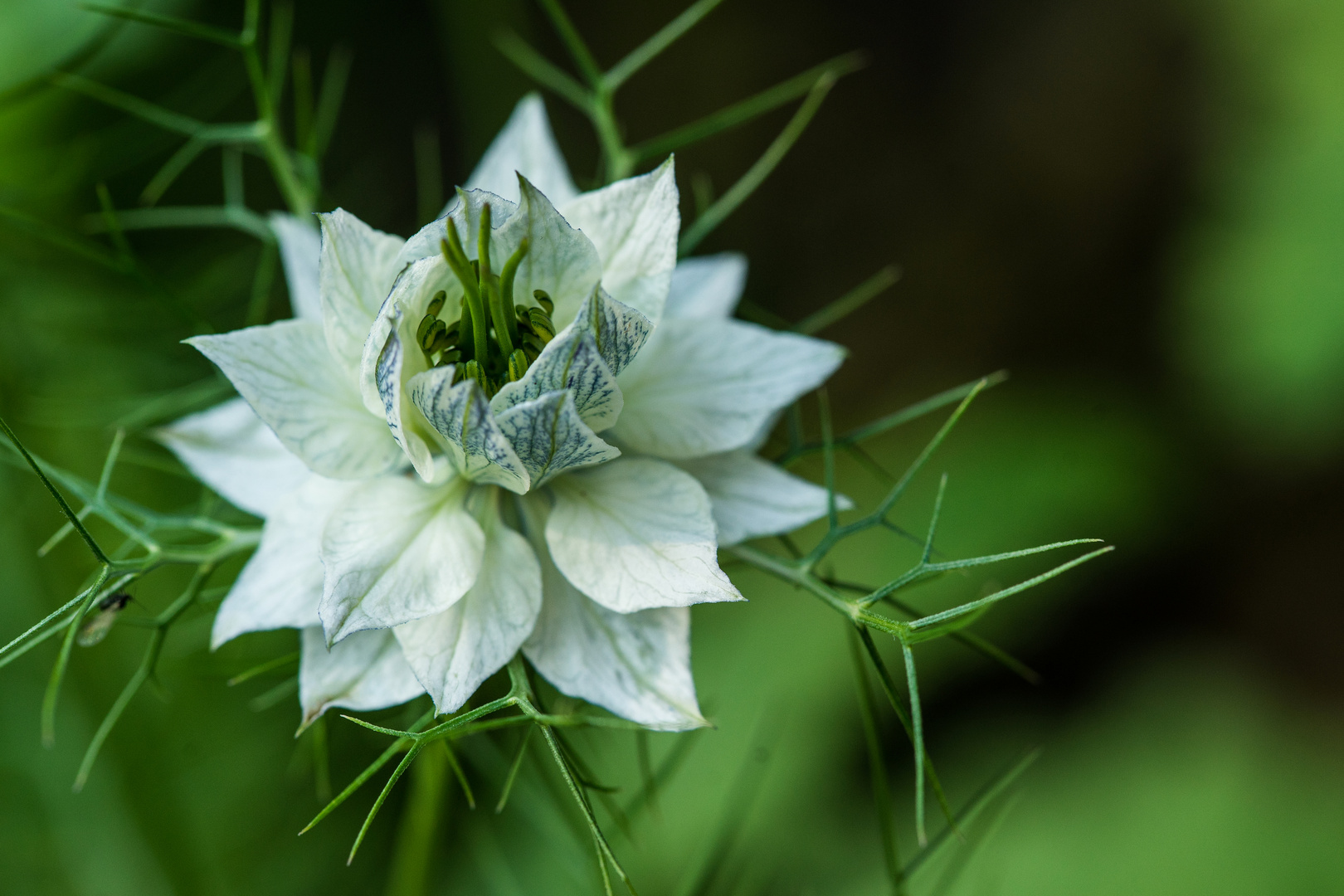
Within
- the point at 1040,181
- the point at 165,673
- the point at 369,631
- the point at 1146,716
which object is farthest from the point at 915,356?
the point at 369,631

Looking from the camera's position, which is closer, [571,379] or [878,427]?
[571,379]

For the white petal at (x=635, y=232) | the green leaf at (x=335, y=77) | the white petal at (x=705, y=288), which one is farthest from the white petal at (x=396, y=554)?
the green leaf at (x=335, y=77)

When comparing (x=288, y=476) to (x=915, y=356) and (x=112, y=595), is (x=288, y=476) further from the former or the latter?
(x=915, y=356)

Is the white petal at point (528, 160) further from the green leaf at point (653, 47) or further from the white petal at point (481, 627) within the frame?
the white petal at point (481, 627)

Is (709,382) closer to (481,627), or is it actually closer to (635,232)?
(635,232)

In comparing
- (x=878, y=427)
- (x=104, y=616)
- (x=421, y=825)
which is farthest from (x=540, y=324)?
(x=421, y=825)
